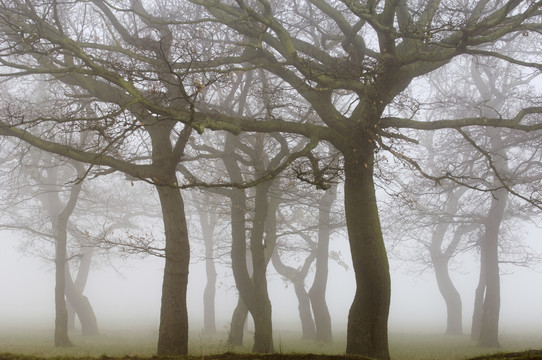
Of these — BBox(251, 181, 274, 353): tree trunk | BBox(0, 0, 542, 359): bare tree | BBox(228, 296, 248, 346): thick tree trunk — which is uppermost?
BBox(0, 0, 542, 359): bare tree

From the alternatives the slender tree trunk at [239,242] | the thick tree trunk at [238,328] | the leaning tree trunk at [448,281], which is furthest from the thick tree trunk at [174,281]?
the leaning tree trunk at [448,281]

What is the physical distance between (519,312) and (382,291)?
47.4 metres

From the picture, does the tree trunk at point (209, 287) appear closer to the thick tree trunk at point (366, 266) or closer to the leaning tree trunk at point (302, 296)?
the leaning tree trunk at point (302, 296)

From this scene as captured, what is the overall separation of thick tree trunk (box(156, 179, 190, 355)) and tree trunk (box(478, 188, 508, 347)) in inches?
476

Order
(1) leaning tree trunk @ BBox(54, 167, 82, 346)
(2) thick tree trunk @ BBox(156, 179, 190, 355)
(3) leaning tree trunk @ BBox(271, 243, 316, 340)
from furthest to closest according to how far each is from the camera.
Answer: (3) leaning tree trunk @ BBox(271, 243, 316, 340)
(1) leaning tree trunk @ BBox(54, 167, 82, 346)
(2) thick tree trunk @ BBox(156, 179, 190, 355)

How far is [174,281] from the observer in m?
10.8

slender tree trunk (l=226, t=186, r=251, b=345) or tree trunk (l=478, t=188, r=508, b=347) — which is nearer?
slender tree trunk (l=226, t=186, r=251, b=345)

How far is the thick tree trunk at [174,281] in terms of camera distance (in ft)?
34.3

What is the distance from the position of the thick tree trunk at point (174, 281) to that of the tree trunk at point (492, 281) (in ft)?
39.7

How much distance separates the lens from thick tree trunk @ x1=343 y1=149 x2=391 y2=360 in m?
9.59

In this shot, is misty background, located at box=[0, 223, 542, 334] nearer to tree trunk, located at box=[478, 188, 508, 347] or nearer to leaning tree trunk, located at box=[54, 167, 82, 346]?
tree trunk, located at box=[478, 188, 508, 347]

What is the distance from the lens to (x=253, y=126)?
9.97m

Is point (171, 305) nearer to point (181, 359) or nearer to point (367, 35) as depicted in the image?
point (181, 359)

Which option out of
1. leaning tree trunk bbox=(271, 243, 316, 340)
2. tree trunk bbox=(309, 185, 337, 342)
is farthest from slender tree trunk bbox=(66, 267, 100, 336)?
tree trunk bbox=(309, 185, 337, 342)
